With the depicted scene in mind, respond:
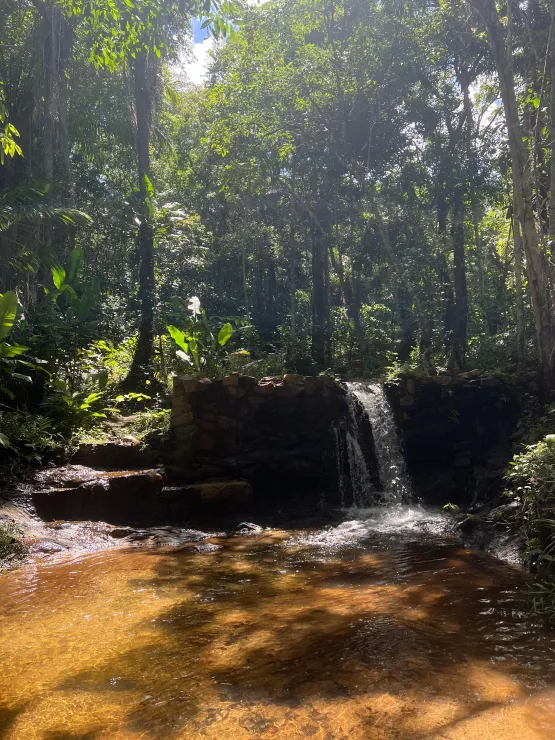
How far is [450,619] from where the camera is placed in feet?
14.2

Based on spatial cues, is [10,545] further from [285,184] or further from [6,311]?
[285,184]

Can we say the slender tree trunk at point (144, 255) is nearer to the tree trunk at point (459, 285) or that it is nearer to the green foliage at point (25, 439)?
the green foliage at point (25, 439)

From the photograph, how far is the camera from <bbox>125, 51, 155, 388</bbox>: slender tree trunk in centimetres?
1266

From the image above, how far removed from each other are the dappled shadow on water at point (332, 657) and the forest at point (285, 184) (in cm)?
515

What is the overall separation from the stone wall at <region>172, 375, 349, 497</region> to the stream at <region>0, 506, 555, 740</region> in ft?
10.1

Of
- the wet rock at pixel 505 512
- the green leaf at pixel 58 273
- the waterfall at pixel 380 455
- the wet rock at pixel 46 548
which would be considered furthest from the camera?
the green leaf at pixel 58 273

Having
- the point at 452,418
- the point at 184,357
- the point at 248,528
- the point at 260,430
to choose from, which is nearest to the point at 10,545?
the point at 248,528

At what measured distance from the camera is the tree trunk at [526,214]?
28.8 ft

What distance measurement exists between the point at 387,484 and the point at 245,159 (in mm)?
10837

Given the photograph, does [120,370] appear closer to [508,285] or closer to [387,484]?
[387,484]

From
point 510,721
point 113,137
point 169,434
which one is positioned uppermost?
point 113,137

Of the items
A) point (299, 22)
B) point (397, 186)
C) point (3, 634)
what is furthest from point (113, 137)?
point (3, 634)

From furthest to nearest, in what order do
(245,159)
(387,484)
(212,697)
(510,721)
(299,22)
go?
(245,159) < (299,22) < (387,484) < (212,697) < (510,721)

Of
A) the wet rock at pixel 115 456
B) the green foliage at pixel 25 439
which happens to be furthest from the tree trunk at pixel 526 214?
the green foliage at pixel 25 439
